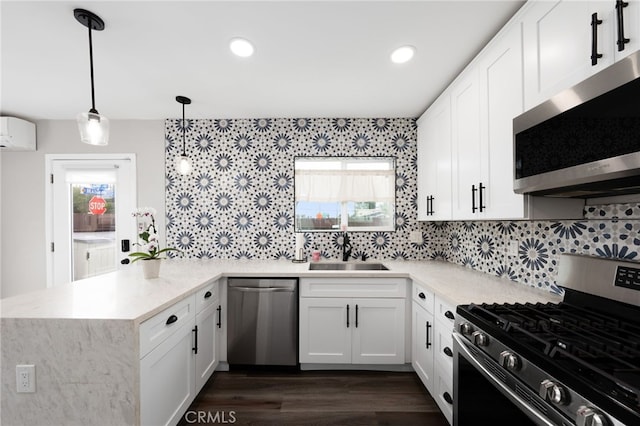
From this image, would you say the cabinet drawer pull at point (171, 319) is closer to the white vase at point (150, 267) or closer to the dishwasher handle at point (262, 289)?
the white vase at point (150, 267)

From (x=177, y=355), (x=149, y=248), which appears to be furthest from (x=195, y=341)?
(x=149, y=248)

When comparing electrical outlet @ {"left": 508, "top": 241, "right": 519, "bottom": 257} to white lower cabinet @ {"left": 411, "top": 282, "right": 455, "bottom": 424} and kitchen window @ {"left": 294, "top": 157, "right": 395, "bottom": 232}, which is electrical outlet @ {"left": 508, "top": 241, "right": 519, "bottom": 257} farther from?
kitchen window @ {"left": 294, "top": 157, "right": 395, "bottom": 232}

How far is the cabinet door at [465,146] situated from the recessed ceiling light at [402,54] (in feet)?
1.38

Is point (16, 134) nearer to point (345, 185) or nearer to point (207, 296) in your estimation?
point (207, 296)

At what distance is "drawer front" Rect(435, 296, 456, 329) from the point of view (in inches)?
65.8

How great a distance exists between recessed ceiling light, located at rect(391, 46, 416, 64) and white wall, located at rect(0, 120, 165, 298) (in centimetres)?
257

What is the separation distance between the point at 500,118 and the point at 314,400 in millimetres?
2214

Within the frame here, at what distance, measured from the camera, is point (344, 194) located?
3109 millimetres

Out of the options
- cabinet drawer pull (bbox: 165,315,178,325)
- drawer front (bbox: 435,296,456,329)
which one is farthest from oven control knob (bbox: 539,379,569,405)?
cabinet drawer pull (bbox: 165,315,178,325)

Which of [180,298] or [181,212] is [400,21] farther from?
[181,212]

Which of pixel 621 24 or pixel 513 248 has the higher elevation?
pixel 621 24

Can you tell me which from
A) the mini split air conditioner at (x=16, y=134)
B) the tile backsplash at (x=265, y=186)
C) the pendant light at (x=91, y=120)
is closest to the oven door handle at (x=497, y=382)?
the tile backsplash at (x=265, y=186)

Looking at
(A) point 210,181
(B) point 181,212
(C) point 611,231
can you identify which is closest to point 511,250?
(C) point 611,231

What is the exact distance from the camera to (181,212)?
3.14 meters
